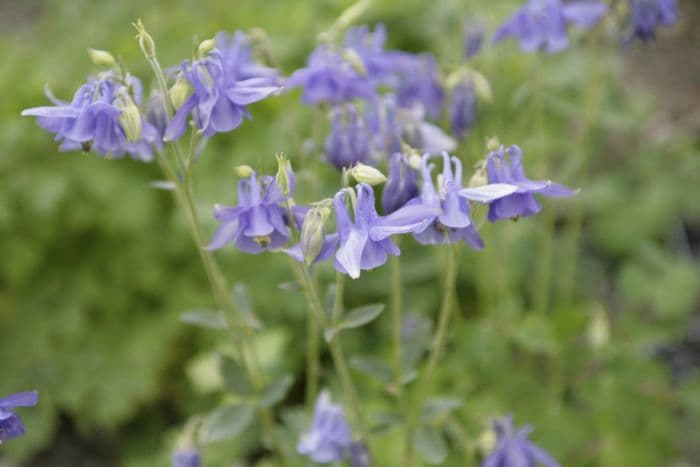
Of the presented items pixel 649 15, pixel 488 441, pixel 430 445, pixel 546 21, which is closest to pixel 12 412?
pixel 430 445

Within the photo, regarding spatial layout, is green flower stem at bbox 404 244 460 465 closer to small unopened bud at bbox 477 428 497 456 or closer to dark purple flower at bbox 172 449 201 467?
small unopened bud at bbox 477 428 497 456

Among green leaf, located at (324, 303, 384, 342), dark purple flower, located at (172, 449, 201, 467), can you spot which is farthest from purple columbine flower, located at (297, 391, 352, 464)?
green leaf, located at (324, 303, 384, 342)

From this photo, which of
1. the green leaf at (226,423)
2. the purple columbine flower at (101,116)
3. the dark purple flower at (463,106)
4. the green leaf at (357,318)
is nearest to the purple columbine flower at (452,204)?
the green leaf at (357,318)

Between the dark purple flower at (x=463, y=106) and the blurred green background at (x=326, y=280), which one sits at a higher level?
the dark purple flower at (x=463, y=106)

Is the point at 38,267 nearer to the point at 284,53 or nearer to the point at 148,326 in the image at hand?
the point at 148,326

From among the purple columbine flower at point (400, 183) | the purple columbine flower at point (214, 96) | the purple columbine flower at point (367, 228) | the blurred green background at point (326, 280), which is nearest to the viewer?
the purple columbine flower at point (367, 228)

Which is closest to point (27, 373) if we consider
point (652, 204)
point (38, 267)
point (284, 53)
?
point (38, 267)

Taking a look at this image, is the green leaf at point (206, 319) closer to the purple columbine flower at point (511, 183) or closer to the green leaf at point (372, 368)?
the green leaf at point (372, 368)
